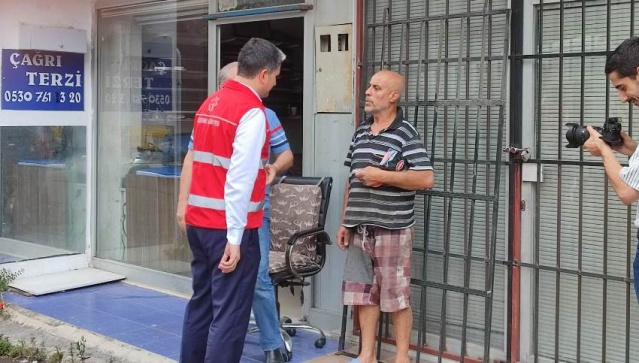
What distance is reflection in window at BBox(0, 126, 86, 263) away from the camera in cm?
670

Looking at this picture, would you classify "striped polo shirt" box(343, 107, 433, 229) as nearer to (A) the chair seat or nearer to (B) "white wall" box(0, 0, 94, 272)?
(A) the chair seat

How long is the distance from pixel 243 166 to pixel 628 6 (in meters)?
2.11

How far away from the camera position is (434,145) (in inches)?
176

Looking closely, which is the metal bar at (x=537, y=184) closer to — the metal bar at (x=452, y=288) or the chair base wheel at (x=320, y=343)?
the metal bar at (x=452, y=288)

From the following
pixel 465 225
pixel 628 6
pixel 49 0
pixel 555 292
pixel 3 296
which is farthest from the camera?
pixel 49 0

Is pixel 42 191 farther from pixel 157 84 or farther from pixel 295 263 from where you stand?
pixel 295 263

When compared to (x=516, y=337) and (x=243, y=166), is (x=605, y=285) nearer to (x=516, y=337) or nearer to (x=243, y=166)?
(x=516, y=337)

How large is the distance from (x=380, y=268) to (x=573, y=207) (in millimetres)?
1083

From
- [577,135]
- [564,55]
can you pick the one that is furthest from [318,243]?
[577,135]

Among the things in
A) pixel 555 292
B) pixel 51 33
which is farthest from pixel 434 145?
pixel 51 33

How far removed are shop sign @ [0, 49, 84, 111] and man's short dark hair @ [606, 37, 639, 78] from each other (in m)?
5.21

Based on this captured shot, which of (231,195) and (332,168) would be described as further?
(332,168)

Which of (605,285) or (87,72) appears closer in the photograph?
Result: (605,285)

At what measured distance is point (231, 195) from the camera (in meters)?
3.43
